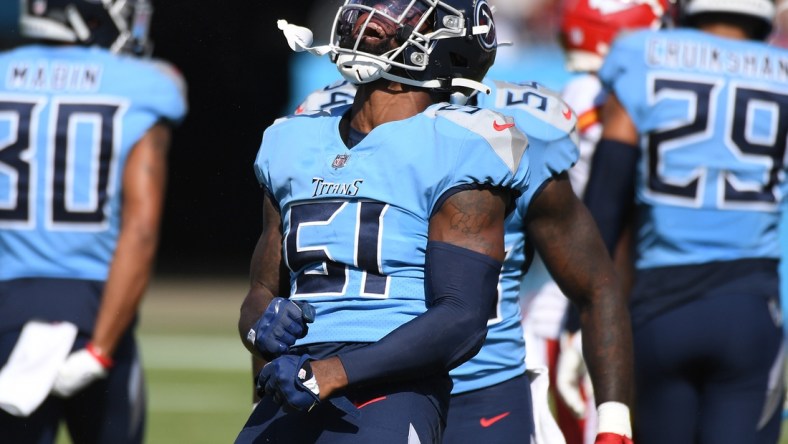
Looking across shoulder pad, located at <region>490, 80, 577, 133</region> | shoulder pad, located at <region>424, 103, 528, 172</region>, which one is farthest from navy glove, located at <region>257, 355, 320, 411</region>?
shoulder pad, located at <region>490, 80, 577, 133</region>

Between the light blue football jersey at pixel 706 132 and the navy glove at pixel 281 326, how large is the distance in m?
1.90

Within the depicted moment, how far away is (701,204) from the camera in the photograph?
425 centimetres

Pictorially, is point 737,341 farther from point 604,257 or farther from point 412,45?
point 412,45

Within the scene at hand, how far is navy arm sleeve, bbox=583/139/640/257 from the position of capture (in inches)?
170

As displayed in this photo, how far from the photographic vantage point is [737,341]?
4109 millimetres

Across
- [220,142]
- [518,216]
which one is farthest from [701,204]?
[220,142]

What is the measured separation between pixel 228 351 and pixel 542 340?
5608 millimetres

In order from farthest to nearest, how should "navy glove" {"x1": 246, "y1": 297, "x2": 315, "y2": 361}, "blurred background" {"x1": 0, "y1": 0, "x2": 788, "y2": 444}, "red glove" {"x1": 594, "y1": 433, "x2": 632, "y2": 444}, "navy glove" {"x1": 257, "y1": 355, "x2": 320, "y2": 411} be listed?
1. "blurred background" {"x1": 0, "y1": 0, "x2": 788, "y2": 444}
2. "red glove" {"x1": 594, "y1": 433, "x2": 632, "y2": 444}
3. "navy glove" {"x1": 246, "y1": 297, "x2": 315, "y2": 361}
4. "navy glove" {"x1": 257, "y1": 355, "x2": 320, "y2": 411}

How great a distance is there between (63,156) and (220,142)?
9095 mm

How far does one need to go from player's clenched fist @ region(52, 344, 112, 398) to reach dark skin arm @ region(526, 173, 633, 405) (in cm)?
153

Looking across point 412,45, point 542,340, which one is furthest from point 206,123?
point 412,45

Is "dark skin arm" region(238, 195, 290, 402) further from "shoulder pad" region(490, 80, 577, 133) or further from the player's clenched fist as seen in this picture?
the player's clenched fist

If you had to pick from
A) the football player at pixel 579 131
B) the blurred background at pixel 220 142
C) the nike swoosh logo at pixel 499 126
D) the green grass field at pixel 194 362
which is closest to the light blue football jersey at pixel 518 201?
the nike swoosh logo at pixel 499 126

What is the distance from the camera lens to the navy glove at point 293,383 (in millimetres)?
2555
